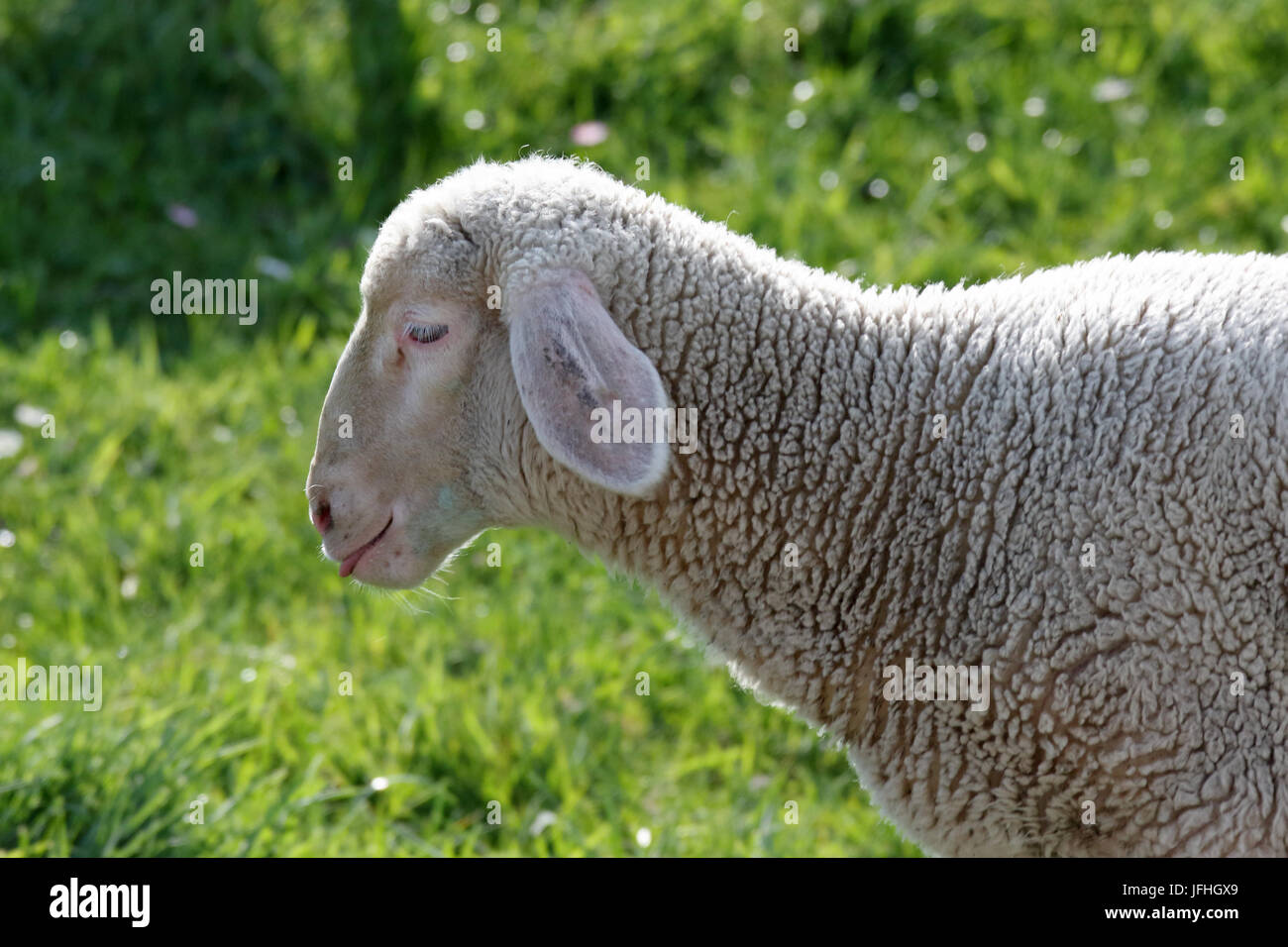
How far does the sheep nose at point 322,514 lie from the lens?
3.52m

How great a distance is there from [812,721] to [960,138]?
3.82 metres

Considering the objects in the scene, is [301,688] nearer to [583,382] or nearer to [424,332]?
[424,332]

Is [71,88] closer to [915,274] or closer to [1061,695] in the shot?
[915,274]

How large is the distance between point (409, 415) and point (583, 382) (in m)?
0.51

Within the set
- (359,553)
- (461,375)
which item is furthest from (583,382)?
(359,553)

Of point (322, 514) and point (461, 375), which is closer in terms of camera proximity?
point (461, 375)

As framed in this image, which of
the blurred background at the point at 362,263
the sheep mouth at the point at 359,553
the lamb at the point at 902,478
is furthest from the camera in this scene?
the blurred background at the point at 362,263

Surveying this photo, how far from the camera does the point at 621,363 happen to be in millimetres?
3029

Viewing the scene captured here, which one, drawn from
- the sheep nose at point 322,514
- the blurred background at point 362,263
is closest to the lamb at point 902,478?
the sheep nose at point 322,514

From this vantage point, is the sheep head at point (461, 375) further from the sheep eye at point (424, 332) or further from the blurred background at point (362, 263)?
the blurred background at point (362, 263)

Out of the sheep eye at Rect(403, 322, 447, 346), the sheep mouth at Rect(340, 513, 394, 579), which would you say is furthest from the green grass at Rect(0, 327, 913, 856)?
the sheep eye at Rect(403, 322, 447, 346)

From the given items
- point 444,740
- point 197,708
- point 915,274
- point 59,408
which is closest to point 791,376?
point 444,740

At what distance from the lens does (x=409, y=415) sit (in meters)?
3.36

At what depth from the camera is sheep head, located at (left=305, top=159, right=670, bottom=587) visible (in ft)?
10.0
